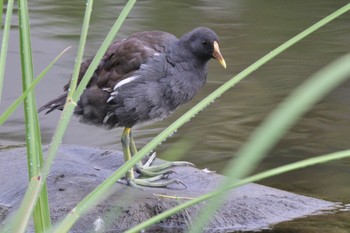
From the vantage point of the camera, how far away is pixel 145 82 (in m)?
3.91

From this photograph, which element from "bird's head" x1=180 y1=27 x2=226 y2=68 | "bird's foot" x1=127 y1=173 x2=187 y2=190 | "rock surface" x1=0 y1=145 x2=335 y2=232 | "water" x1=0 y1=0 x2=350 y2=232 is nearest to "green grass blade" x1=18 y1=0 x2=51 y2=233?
"rock surface" x1=0 y1=145 x2=335 y2=232

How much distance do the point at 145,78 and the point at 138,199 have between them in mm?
620

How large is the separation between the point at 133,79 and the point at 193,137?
170cm

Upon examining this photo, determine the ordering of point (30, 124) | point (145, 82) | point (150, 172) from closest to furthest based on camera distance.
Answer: point (30, 124)
point (145, 82)
point (150, 172)

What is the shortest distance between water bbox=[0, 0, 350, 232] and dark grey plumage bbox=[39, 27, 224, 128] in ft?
2.79

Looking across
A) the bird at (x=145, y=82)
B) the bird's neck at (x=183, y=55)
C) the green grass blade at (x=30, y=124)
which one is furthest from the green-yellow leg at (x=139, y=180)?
the green grass blade at (x=30, y=124)

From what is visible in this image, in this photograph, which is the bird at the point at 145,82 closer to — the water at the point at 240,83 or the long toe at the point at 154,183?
the long toe at the point at 154,183

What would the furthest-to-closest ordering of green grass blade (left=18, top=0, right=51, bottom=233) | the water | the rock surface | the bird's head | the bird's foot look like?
the water < the bird's head < the bird's foot < the rock surface < green grass blade (left=18, top=0, right=51, bottom=233)

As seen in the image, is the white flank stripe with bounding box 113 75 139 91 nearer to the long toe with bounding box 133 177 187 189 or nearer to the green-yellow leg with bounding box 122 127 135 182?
the green-yellow leg with bounding box 122 127 135 182

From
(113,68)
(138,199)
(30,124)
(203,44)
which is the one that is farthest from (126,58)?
(30,124)

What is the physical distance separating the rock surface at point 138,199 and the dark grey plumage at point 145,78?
11.5 inches

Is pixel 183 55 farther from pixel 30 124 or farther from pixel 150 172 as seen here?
pixel 30 124

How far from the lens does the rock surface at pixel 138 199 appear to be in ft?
11.8

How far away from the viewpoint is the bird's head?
13.3 feet
